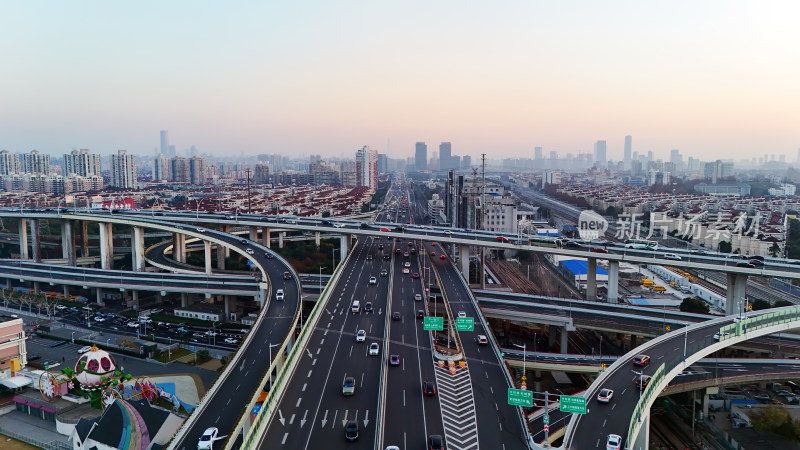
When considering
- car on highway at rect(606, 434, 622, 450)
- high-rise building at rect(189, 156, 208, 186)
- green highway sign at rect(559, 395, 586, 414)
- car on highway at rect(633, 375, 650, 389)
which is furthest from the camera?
high-rise building at rect(189, 156, 208, 186)

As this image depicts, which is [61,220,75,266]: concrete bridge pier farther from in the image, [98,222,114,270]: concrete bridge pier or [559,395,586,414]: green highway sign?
[559,395,586,414]: green highway sign

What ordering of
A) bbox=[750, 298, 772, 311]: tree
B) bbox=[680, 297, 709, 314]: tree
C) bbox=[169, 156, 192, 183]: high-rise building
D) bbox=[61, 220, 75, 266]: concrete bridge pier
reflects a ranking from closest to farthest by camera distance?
bbox=[680, 297, 709, 314]: tree
bbox=[750, 298, 772, 311]: tree
bbox=[61, 220, 75, 266]: concrete bridge pier
bbox=[169, 156, 192, 183]: high-rise building

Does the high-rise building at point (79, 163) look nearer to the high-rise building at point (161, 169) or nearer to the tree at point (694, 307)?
the high-rise building at point (161, 169)

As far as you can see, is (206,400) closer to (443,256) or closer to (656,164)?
(443,256)

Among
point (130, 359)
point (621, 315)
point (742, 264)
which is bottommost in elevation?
point (130, 359)

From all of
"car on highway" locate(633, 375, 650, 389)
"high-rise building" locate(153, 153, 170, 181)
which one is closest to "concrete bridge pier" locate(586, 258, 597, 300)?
"car on highway" locate(633, 375, 650, 389)

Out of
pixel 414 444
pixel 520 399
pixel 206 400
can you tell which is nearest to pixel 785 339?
pixel 520 399

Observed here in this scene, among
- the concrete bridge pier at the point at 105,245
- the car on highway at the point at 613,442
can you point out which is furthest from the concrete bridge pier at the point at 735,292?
the concrete bridge pier at the point at 105,245
